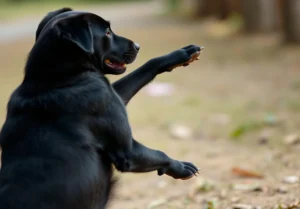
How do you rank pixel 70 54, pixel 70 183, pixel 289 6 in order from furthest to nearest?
pixel 289 6, pixel 70 54, pixel 70 183

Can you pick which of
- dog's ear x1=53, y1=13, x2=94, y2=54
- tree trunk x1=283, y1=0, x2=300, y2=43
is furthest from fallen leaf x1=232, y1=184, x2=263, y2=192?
tree trunk x1=283, y1=0, x2=300, y2=43

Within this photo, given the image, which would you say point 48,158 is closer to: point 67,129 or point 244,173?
point 67,129

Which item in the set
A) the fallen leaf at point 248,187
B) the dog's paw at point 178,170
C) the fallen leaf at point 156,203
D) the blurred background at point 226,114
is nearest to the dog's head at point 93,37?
the dog's paw at point 178,170

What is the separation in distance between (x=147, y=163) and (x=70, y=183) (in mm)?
530

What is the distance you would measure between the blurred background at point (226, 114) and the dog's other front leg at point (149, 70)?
1.81 ft

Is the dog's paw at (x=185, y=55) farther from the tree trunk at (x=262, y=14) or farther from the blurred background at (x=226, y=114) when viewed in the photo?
the tree trunk at (x=262, y=14)

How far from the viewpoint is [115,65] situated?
3.54 metres

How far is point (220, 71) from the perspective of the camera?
9.59 meters

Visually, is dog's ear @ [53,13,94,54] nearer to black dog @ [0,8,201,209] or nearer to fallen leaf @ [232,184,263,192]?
black dog @ [0,8,201,209]

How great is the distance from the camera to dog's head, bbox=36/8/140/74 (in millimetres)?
3172

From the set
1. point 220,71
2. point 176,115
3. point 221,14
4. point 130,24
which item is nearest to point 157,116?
point 176,115

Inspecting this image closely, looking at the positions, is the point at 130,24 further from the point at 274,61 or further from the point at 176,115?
the point at 176,115

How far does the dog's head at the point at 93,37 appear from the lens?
10.4ft

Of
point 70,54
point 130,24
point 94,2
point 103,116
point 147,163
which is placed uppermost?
point 70,54
